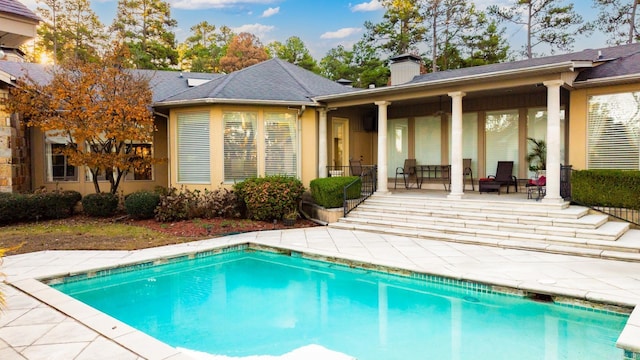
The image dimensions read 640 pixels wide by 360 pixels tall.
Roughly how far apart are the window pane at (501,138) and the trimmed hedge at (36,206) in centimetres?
1181

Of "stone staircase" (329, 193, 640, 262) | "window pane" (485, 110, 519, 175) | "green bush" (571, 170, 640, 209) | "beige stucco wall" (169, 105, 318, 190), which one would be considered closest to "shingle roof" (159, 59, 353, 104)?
"beige stucco wall" (169, 105, 318, 190)

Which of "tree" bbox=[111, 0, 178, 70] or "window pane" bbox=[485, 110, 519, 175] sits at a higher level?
"tree" bbox=[111, 0, 178, 70]

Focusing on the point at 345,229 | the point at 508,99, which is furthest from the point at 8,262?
the point at 508,99

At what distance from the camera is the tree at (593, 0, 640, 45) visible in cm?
1962

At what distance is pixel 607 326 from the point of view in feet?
13.9

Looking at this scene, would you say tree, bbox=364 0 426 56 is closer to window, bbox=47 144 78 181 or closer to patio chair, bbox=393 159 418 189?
patio chair, bbox=393 159 418 189

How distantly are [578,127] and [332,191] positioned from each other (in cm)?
596

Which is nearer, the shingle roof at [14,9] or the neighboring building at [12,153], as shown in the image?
the shingle roof at [14,9]

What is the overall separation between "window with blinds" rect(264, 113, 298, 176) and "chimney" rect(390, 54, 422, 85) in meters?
4.66

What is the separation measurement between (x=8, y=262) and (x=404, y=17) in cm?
2499

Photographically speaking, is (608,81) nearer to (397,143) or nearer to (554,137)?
(554,137)

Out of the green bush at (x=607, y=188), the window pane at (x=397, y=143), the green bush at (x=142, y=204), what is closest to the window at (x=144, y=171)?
the green bush at (x=142, y=204)

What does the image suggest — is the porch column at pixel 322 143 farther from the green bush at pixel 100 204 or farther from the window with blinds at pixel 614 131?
the window with blinds at pixel 614 131

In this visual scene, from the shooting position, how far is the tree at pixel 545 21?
69.5ft
